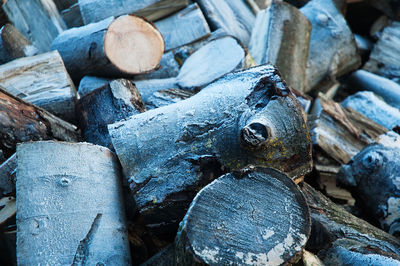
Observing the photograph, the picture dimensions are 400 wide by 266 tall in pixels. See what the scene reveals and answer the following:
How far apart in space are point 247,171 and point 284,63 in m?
1.64

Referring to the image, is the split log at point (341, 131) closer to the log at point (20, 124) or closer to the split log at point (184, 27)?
the split log at point (184, 27)

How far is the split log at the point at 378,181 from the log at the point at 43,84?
1.58 meters

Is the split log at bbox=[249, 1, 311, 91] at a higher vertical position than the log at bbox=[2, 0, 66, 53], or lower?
lower

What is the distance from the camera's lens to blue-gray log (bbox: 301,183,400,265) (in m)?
1.38

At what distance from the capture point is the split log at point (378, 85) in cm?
311

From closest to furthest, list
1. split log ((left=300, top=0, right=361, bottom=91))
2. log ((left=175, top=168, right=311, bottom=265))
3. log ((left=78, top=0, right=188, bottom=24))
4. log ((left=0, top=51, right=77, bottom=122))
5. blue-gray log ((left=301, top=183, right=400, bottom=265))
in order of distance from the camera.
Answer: log ((left=175, top=168, right=311, bottom=265)), blue-gray log ((left=301, top=183, right=400, bottom=265)), log ((left=0, top=51, right=77, bottom=122)), log ((left=78, top=0, right=188, bottom=24)), split log ((left=300, top=0, right=361, bottom=91))

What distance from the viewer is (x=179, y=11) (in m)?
3.07

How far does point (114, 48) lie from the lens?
89.0 inches

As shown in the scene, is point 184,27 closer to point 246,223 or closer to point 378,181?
point 378,181

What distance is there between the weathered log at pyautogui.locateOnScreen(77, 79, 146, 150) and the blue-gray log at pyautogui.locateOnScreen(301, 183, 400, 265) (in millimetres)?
911

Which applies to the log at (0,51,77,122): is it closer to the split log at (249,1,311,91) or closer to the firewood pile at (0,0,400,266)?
the firewood pile at (0,0,400,266)

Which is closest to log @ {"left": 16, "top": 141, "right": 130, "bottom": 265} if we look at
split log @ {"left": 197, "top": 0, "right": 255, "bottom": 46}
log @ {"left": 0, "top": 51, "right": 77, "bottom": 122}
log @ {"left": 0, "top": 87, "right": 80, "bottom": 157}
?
log @ {"left": 0, "top": 87, "right": 80, "bottom": 157}

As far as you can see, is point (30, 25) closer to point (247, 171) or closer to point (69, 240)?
point (69, 240)

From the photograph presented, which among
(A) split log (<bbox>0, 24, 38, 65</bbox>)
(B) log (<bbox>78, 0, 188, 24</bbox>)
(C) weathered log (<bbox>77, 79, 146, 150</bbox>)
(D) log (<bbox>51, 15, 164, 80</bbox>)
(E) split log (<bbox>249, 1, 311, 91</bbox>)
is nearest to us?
(C) weathered log (<bbox>77, 79, 146, 150</bbox>)
